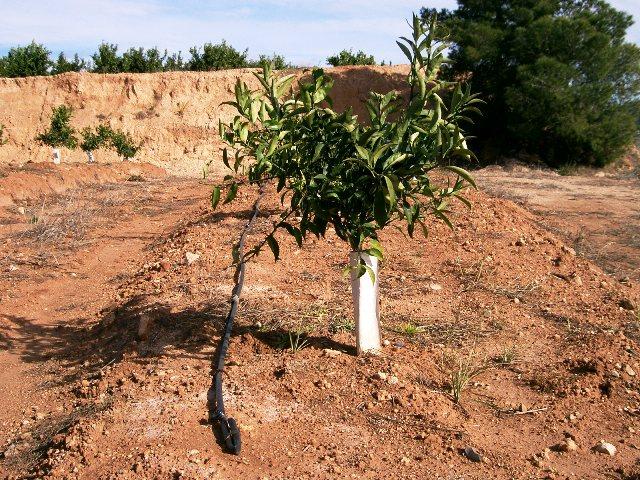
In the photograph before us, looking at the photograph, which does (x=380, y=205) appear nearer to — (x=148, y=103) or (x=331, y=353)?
(x=331, y=353)

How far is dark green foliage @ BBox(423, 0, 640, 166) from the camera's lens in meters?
17.6

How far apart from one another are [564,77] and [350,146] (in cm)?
1558

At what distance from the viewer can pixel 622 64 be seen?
17.7 metres

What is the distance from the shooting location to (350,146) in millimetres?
3730

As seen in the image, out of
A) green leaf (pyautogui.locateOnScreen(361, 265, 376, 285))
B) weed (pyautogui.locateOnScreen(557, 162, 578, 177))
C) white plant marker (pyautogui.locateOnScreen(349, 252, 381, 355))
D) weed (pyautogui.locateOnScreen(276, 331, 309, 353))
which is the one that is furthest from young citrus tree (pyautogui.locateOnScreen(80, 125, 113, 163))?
green leaf (pyautogui.locateOnScreen(361, 265, 376, 285))

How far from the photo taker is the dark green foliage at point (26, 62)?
28344 mm

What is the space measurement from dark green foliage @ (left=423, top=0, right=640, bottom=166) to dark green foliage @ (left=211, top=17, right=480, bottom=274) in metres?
15.1

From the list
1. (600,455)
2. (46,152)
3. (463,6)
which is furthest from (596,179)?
(46,152)

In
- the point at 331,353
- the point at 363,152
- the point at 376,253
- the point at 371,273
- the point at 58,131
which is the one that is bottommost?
the point at 331,353

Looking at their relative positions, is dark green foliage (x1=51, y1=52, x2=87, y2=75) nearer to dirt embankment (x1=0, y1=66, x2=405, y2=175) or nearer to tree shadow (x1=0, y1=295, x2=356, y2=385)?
dirt embankment (x1=0, y1=66, x2=405, y2=175)

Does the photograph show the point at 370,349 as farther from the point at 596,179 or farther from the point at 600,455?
the point at 596,179

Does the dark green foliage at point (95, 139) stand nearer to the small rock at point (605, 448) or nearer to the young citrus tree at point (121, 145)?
the young citrus tree at point (121, 145)

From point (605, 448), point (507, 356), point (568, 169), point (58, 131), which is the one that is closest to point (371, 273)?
point (507, 356)

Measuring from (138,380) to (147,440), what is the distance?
2.33ft
